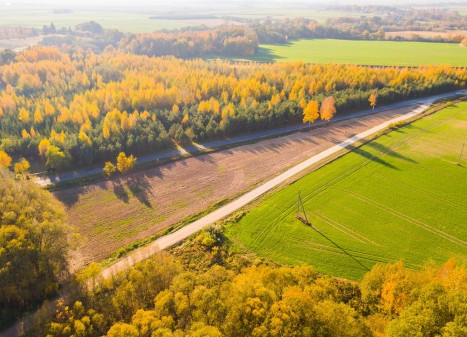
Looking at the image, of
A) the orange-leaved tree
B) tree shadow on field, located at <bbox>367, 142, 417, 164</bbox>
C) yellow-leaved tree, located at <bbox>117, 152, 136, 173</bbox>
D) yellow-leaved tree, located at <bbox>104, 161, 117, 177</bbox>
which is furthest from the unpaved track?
yellow-leaved tree, located at <bbox>104, 161, 117, 177</bbox>

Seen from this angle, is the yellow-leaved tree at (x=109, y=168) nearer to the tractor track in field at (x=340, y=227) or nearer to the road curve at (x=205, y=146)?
the road curve at (x=205, y=146)

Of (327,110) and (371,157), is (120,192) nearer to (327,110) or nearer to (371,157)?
(371,157)

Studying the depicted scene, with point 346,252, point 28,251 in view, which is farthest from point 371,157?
point 28,251

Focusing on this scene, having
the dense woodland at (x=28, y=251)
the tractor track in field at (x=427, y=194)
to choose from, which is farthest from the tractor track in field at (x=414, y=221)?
the dense woodland at (x=28, y=251)

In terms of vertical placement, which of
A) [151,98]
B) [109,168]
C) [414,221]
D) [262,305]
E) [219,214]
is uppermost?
[151,98]

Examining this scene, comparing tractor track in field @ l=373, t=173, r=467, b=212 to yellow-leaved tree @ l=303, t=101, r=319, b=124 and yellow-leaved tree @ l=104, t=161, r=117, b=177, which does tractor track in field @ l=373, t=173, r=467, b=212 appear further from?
yellow-leaved tree @ l=104, t=161, r=117, b=177

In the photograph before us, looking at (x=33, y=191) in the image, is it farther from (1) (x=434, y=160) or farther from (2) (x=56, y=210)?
(1) (x=434, y=160)

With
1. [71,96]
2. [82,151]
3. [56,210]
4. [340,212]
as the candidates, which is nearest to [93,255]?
[56,210]
